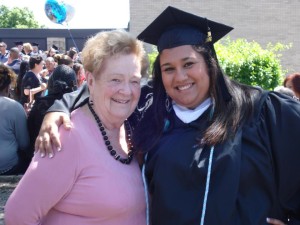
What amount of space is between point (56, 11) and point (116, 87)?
11074 millimetres

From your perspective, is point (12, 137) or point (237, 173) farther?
point (12, 137)

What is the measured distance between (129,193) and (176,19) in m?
1.07

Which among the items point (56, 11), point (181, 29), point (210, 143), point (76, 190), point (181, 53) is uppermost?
point (56, 11)

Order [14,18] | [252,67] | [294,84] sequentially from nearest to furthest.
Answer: [294,84] → [252,67] → [14,18]

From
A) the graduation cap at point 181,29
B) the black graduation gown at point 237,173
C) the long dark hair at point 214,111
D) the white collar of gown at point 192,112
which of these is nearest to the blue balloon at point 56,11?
the graduation cap at point 181,29

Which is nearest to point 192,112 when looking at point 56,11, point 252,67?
point 252,67

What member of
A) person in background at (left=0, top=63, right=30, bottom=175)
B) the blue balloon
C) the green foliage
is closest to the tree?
the blue balloon

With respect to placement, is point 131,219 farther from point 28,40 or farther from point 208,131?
point 28,40

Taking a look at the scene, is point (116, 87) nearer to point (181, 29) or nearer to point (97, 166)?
point (97, 166)

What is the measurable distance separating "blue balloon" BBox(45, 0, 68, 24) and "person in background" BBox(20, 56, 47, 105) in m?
4.92

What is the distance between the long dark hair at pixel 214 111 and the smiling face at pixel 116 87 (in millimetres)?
192

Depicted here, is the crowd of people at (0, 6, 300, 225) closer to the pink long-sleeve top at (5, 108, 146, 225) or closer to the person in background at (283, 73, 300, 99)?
the pink long-sleeve top at (5, 108, 146, 225)

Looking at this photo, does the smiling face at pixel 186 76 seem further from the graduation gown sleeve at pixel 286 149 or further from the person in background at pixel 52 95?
the person in background at pixel 52 95

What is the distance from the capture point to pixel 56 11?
42.1 feet
